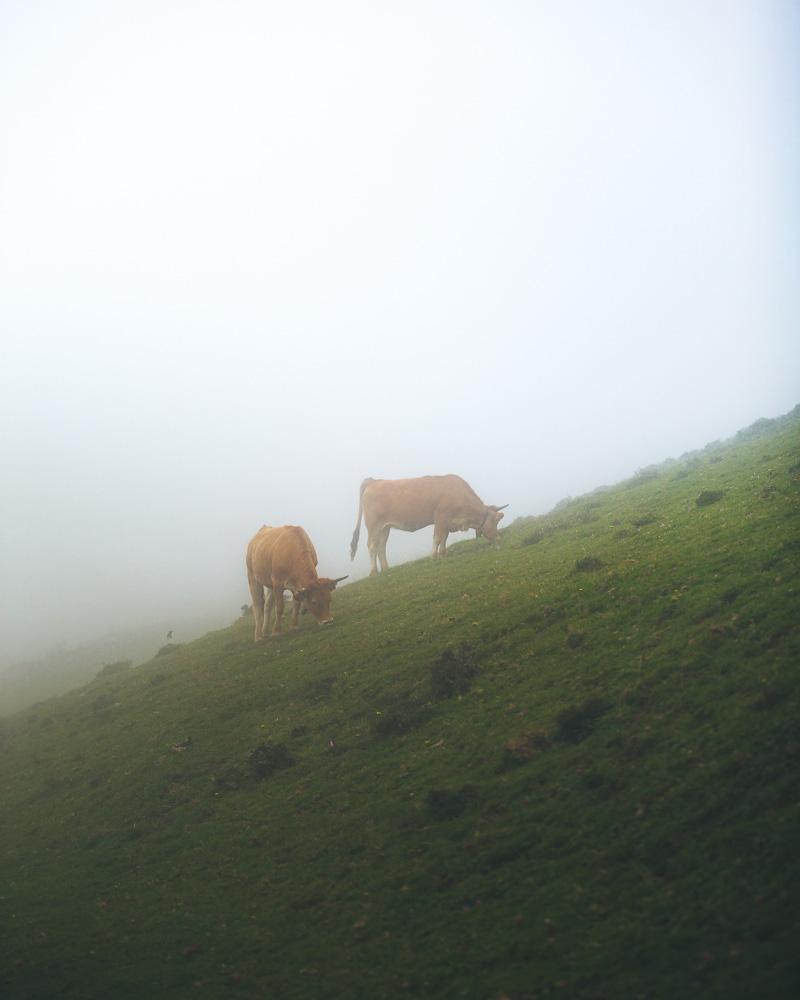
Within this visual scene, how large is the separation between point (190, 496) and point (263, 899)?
501ft

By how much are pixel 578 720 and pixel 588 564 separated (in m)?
7.28

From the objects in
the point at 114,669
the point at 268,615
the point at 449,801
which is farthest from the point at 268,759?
the point at 114,669

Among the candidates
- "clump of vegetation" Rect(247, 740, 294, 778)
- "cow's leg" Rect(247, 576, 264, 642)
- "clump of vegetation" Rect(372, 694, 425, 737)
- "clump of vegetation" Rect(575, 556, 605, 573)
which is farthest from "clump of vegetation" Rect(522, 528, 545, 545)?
"clump of vegetation" Rect(247, 740, 294, 778)

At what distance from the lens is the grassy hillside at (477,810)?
20.4ft

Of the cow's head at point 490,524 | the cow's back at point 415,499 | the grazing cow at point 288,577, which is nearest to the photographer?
the grazing cow at point 288,577

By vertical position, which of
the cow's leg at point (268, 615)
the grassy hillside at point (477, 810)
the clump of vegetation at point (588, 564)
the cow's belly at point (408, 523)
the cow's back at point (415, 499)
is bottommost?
the grassy hillside at point (477, 810)

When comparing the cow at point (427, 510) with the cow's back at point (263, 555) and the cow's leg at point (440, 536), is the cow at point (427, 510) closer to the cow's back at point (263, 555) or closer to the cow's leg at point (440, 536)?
the cow's leg at point (440, 536)

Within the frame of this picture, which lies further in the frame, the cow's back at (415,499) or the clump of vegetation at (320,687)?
the cow's back at (415,499)

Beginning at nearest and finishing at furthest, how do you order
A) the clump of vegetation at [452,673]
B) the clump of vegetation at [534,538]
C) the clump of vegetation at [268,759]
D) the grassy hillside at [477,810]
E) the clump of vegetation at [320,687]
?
the grassy hillside at [477,810] → the clump of vegetation at [268,759] → the clump of vegetation at [452,673] → the clump of vegetation at [320,687] → the clump of vegetation at [534,538]

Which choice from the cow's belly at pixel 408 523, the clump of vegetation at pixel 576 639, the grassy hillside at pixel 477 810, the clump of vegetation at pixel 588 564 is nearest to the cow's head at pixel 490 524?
the cow's belly at pixel 408 523

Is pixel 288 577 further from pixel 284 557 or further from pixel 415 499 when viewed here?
pixel 415 499

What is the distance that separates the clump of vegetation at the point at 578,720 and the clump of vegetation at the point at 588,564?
663 cm

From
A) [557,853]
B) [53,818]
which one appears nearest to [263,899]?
[557,853]

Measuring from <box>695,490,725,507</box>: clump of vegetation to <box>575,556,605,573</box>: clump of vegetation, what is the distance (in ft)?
16.0
